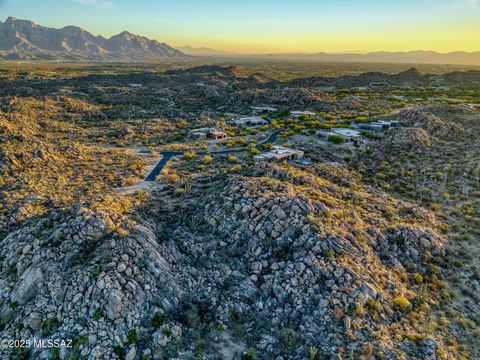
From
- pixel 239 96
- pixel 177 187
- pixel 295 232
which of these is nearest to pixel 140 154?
pixel 177 187

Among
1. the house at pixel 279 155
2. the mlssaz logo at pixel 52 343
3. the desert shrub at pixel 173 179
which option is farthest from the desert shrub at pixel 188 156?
the mlssaz logo at pixel 52 343

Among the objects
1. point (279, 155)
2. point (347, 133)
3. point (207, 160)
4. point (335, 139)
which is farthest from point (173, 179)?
point (347, 133)

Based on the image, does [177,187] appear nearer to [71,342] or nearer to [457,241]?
[71,342]

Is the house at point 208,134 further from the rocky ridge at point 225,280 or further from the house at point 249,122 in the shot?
the rocky ridge at point 225,280

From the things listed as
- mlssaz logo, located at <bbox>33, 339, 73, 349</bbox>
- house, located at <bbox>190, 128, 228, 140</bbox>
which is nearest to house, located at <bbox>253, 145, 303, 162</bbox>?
house, located at <bbox>190, 128, 228, 140</bbox>

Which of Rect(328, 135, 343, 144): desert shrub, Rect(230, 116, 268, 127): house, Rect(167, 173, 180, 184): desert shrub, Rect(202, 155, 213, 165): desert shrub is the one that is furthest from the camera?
Rect(230, 116, 268, 127): house

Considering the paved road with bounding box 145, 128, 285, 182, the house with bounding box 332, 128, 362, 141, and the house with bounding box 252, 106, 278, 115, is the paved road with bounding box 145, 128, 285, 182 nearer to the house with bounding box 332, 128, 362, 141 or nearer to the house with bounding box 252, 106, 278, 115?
the house with bounding box 332, 128, 362, 141
